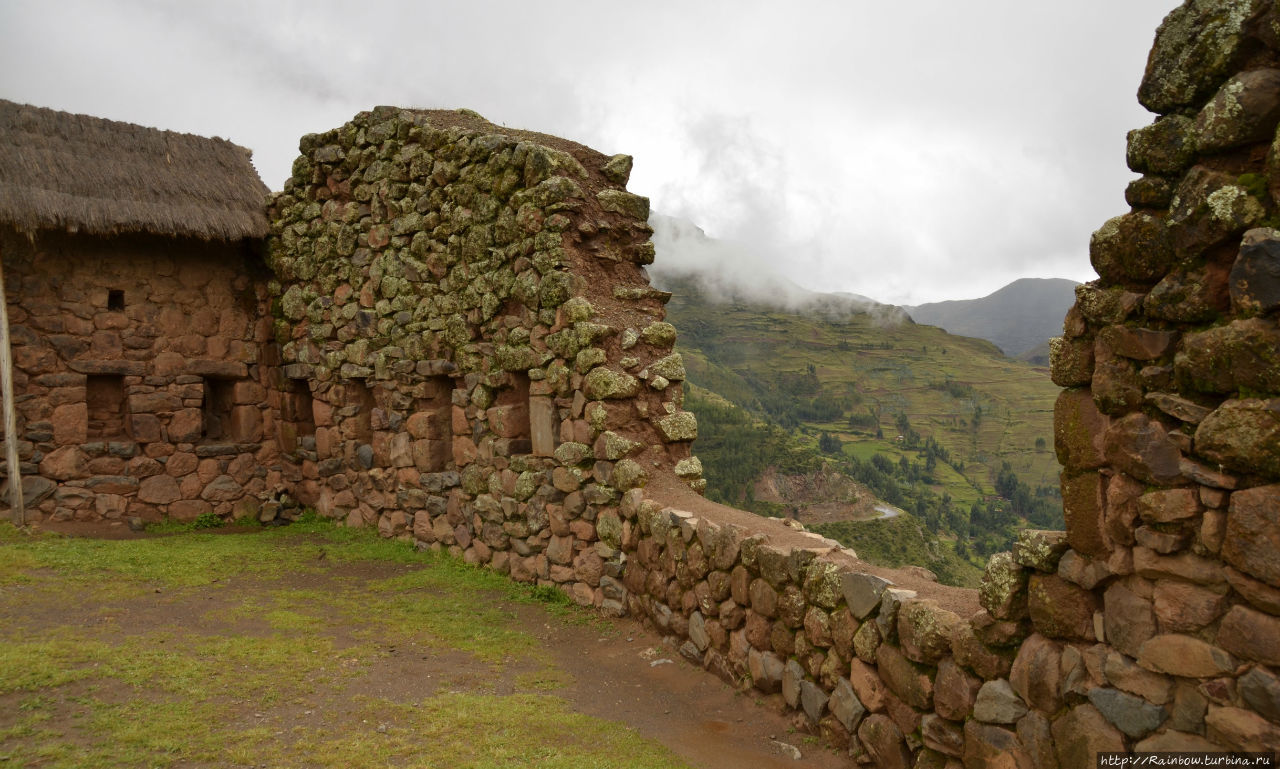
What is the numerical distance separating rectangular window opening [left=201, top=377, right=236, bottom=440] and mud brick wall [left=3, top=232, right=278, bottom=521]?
17 millimetres

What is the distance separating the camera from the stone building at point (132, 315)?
9.33 meters

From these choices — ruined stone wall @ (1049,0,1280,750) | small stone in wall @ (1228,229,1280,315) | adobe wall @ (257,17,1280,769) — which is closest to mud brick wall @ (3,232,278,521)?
adobe wall @ (257,17,1280,769)

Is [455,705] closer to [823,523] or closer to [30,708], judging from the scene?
[30,708]

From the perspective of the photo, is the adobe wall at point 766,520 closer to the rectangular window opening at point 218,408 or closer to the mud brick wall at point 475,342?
the mud brick wall at point 475,342

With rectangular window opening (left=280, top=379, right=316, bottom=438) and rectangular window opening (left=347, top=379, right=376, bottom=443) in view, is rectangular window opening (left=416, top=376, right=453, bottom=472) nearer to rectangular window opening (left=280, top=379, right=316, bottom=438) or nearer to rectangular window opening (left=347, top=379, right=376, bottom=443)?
rectangular window opening (left=347, top=379, right=376, bottom=443)

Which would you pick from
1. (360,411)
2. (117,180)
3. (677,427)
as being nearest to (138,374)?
(117,180)

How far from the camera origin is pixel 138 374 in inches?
400

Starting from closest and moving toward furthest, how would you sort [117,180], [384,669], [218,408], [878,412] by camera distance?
[384,669] < [117,180] < [218,408] < [878,412]

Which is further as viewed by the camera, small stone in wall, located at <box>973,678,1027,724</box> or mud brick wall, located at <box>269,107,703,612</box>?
mud brick wall, located at <box>269,107,703,612</box>

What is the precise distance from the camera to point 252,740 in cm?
431

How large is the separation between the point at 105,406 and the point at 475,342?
16.8 ft

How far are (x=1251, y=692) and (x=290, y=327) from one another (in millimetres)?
10551

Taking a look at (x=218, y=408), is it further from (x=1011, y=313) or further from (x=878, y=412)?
(x=1011, y=313)

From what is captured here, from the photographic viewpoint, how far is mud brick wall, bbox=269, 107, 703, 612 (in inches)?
286
